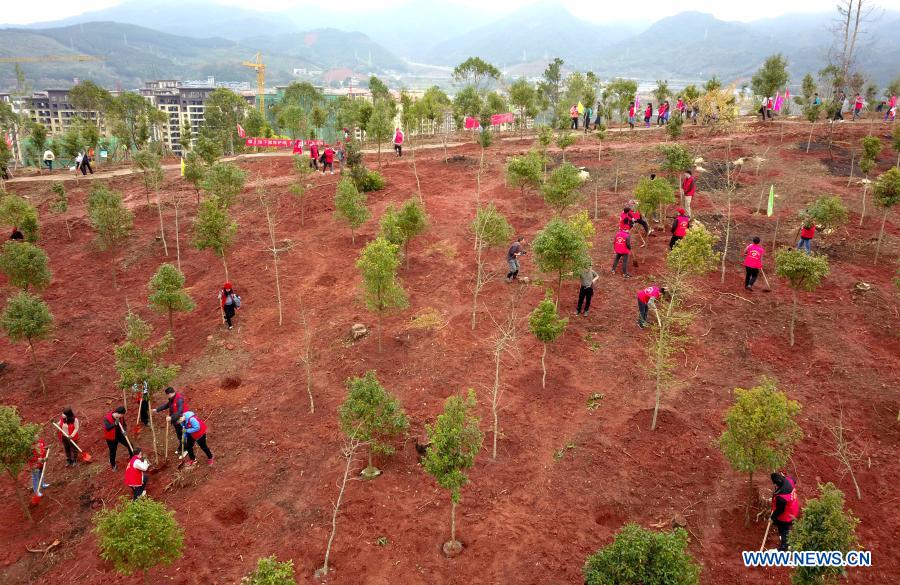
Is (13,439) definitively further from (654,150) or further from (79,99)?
(79,99)

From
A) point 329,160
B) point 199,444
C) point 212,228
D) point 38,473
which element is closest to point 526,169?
point 212,228

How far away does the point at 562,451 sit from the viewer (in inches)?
432

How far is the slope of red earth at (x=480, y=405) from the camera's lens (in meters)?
9.17

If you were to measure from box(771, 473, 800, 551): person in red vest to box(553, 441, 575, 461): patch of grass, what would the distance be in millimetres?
3639

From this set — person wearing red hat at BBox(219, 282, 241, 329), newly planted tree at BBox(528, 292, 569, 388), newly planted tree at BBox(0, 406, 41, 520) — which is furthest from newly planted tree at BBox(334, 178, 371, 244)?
newly planted tree at BBox(0, 406, 41, 520)

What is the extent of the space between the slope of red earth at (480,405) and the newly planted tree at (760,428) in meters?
1.33

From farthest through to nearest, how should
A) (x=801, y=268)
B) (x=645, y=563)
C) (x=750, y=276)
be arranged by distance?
1. (x=750, y=276)
2. (x=801, y=268)
3. (x=645, y=563)

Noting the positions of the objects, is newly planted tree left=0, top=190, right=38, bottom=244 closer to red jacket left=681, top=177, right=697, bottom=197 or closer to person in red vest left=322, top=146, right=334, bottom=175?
person in red vest left=322, top=146, right=334, bottom=175

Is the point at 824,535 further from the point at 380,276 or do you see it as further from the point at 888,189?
the point at 888,189

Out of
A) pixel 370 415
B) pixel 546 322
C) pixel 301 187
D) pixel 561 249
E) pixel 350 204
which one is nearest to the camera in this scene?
pixel 370 415

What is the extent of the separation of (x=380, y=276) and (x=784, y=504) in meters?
9.39

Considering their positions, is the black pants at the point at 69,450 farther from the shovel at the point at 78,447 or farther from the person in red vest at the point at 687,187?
the person in red vest at the point at 687,187

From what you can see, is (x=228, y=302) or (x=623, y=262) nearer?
(x=228, y=302)

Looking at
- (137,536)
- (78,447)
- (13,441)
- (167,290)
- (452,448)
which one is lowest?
(78,447)
